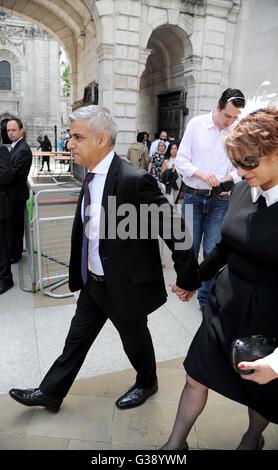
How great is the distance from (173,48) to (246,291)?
1095 cm

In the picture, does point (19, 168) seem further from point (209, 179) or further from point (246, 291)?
point (246, 291)

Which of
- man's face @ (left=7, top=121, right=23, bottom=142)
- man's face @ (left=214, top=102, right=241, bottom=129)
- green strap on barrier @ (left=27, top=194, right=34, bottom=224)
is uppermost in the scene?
man's face @ (left=214, top=102, right=241, bottom=129)

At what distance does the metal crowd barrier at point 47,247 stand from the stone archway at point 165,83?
596 centimetres

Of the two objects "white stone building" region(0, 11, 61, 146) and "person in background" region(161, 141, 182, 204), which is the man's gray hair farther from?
"white stone building" region(0, 11, 61, 146)

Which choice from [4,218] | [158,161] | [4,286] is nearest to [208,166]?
[4,218]

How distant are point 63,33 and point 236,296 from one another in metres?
14.1

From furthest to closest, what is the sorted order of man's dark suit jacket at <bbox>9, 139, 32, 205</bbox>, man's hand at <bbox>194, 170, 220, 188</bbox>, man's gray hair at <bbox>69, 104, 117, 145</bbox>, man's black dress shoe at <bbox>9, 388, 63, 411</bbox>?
1. man's dark suit jacket at <bbox>9, 139, 32, 205</bbox>
2. man's hand at <bbox>194, 170, 220, 188</bbox>
3. man's black dress shoe at <bbox>9, 388, 63, 411</bbox>
4. man's gray hair at <bbox>69, 104, 117, 145</bbox>

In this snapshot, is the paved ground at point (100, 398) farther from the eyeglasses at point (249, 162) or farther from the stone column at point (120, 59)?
the stone column at point (120, 59)

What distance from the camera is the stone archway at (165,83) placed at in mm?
10141

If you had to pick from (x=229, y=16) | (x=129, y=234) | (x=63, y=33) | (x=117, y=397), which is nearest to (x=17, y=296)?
(x=117, y=397)

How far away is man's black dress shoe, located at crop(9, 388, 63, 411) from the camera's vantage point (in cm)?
225

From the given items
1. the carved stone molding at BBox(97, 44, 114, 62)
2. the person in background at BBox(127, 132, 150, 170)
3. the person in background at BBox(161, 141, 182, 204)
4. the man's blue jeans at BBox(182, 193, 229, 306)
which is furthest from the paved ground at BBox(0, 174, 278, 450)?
the carved stone molding at BBox(97, 44, 114, 62)

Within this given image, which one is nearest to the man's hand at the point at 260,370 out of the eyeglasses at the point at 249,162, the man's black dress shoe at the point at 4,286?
the eyeglasses at the point at 249,162
